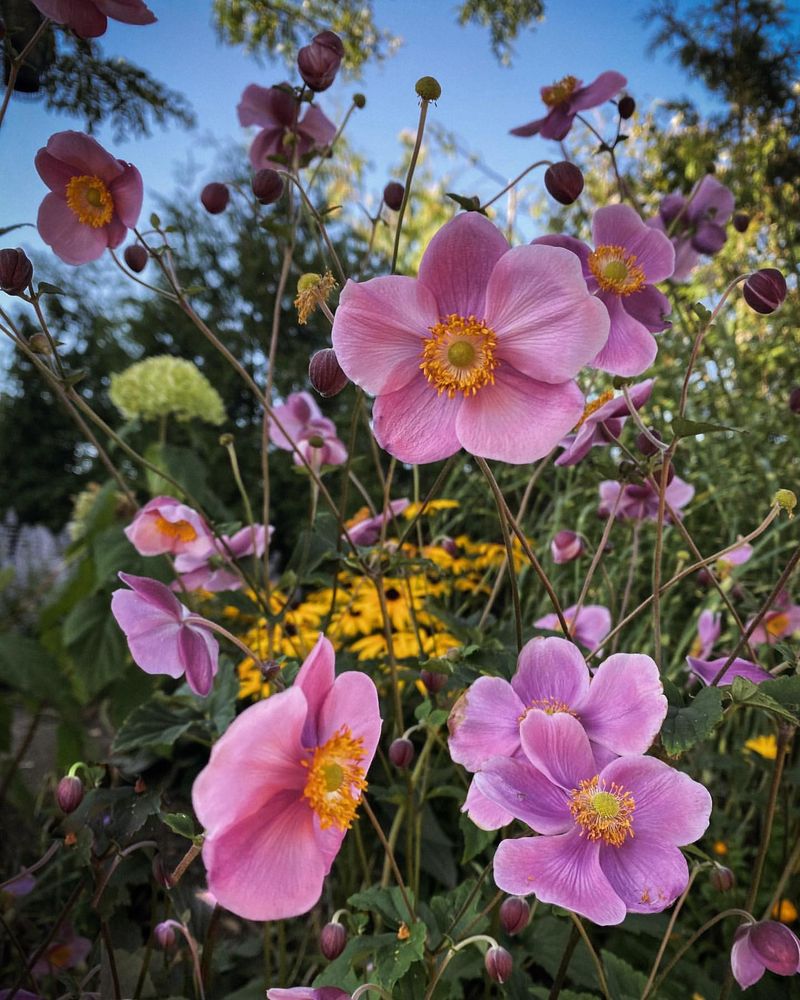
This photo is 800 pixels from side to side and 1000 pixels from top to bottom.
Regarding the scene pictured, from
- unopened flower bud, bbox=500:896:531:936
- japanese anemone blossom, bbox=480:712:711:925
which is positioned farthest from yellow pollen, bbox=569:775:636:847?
unopened flower bud, bbox=500:896:531:936

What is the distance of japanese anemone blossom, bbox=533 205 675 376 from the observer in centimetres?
52

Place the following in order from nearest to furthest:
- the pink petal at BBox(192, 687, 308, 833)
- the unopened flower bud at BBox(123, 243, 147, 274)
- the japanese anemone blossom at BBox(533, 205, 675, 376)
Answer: the pink petal at BBox(192, 687, 308, 833)
the japanese anemone blossom at BBox(533, 205, 675, 376)
the unopened flower bud at BBox(123, 243, 147, 274)

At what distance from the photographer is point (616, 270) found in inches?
21.3

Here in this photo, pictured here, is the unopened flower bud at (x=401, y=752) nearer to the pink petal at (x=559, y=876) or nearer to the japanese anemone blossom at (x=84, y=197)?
the pink petal at (x=559, y=876)

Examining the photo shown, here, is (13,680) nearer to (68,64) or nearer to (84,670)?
(84,670)

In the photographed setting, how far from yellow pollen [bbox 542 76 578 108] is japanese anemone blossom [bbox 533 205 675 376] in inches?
10.5

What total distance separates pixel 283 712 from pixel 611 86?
666mm

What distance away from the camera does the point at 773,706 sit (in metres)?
0.42

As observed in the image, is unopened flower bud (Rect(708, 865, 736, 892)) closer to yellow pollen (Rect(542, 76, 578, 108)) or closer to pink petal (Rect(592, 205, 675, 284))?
pink petal (Rect(592, 205, 675, 284))

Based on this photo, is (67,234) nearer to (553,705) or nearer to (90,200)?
(90,200)

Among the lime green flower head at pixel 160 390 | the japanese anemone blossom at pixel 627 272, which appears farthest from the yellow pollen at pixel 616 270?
the lime green flower head at pixel 160 390

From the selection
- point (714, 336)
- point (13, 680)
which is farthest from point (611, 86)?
point (13, 680)

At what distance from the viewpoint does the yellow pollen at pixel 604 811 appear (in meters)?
0.43

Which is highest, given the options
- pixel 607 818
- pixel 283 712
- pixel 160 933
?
pixel 283 712
